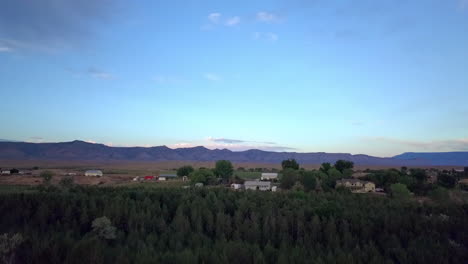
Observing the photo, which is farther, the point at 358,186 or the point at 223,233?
the point at 358,186

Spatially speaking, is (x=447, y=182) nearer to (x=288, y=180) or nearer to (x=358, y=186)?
→ (x=358, y=186)

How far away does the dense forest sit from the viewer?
15250mm

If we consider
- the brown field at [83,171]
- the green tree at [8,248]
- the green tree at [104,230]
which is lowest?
the green tree at [104,230]

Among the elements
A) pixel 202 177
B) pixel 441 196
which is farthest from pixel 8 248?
pixel 202 177

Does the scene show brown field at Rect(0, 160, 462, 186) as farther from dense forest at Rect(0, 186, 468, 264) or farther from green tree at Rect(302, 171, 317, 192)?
dense forest at Rect(0, 186, 468, 264)

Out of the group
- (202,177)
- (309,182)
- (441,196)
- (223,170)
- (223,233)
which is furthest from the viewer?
(223,170)

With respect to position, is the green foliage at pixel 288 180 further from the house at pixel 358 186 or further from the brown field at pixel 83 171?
the brown field at pixel 83 171

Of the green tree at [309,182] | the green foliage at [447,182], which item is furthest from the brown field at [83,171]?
the green foliage at [447,182]

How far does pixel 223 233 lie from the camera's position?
2611cm

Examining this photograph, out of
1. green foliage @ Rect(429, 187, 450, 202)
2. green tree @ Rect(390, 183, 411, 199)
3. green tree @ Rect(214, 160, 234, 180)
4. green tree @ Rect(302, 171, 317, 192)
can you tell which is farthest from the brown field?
green foliage @ Rect(429, 187, 450, 202)

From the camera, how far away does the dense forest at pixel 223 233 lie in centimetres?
1525

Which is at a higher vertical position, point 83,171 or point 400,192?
point 83,171

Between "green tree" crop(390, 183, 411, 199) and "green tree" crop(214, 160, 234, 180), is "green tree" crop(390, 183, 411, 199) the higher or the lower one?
the lower one

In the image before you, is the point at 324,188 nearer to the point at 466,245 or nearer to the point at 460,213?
the point at 460,213
